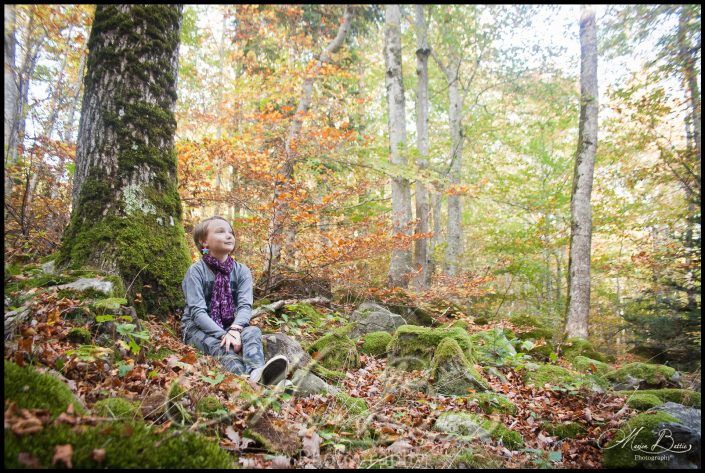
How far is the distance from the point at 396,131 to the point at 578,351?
7180 mm

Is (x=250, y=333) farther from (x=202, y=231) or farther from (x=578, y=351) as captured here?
(x=578, y=351)

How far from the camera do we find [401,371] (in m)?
4.30

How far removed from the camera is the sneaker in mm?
3068

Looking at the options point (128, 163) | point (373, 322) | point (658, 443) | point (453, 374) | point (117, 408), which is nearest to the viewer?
point (117, 408)

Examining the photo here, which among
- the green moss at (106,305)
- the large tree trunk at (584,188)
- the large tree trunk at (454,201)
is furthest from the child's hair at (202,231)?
the large tree trunk at (454,201)

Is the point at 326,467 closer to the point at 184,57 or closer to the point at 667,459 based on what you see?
the point at 667,459

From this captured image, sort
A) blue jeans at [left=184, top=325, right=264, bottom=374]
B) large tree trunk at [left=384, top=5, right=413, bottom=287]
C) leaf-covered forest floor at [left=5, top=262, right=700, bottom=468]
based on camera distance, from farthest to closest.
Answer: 1. large tree trunk at [left=384, top=5, right=413, bottom=287]
2. blue jeans at [left=184, top=325, right=264, bottom=374]
3. leaf-covered forest floor at [left=5, top=262, right=700, bottom=468]

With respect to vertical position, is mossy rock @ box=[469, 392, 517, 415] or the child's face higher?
the child's face

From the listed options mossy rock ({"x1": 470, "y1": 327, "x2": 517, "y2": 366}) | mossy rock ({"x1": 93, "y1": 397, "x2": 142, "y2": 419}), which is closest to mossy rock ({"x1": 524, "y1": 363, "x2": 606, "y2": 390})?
mossy rock ({"x1": 470, "y1": 327, "x2": 517, "y2": 366})

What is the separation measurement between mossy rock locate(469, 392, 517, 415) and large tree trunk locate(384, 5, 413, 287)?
618 centimetres

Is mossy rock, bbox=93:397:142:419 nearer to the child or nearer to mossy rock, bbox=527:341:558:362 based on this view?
the child

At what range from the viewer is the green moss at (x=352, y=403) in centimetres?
307

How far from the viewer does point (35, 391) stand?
1.59 m

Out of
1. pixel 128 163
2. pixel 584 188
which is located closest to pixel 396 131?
pixel 584 188
